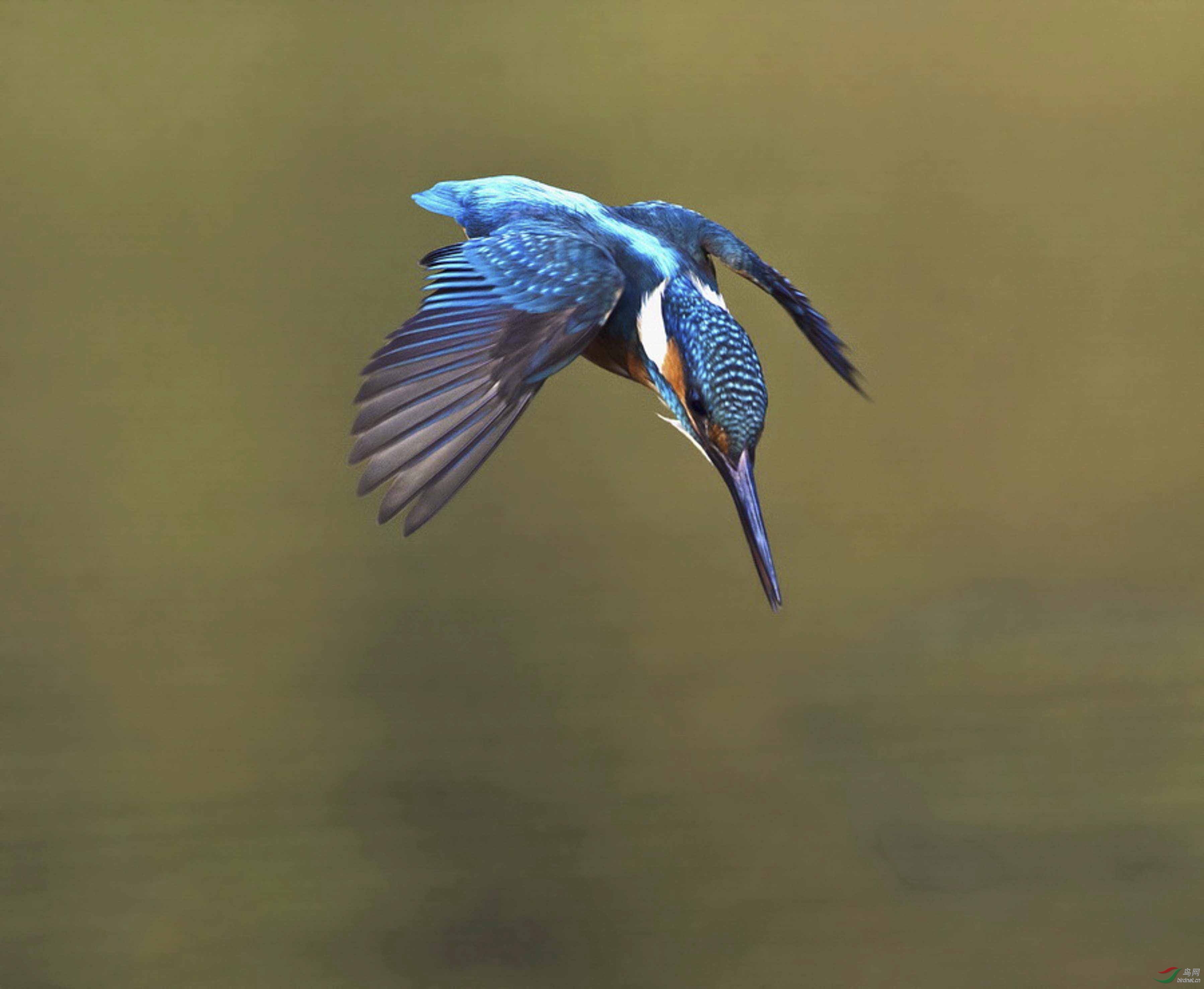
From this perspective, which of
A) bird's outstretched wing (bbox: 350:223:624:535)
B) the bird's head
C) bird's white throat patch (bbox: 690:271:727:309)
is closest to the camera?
bird's outstretched wing (bbox: 350:223:624:535)

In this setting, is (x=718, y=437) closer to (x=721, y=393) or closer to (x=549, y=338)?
(x=721, y=393)

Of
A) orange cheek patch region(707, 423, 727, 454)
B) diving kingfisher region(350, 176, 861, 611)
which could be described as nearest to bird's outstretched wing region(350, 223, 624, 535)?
diving kingfisher region(350, 176, 861, 611)

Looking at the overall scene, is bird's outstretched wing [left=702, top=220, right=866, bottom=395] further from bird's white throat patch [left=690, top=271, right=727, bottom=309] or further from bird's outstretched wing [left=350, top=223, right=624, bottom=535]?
bird's outstretched wing [left=350, top=223, right=624, bottom=535]

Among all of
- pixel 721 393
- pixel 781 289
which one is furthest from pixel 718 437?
pixel 781 289

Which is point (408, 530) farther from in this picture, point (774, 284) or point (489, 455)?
point (774, 284)

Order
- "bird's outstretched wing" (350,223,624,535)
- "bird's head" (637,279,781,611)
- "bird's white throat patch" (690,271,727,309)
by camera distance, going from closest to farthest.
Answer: "bird's outstretched wing" (350,223,624,535) → "bird's head" (637,279,781,611) → "bird's white throat patch" (690,271,727,309)

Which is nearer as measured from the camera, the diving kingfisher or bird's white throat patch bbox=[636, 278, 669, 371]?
the diving kingfisher

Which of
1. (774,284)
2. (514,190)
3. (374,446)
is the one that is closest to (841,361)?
(774,284)

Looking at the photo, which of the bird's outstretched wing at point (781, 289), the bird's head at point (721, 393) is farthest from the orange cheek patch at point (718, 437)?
the bird's outstretched wing at point (781, 289)

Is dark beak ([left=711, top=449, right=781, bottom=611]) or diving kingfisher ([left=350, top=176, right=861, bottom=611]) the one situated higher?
diving kingfisher ([left=350, top=176, right=861, bottom=611])
